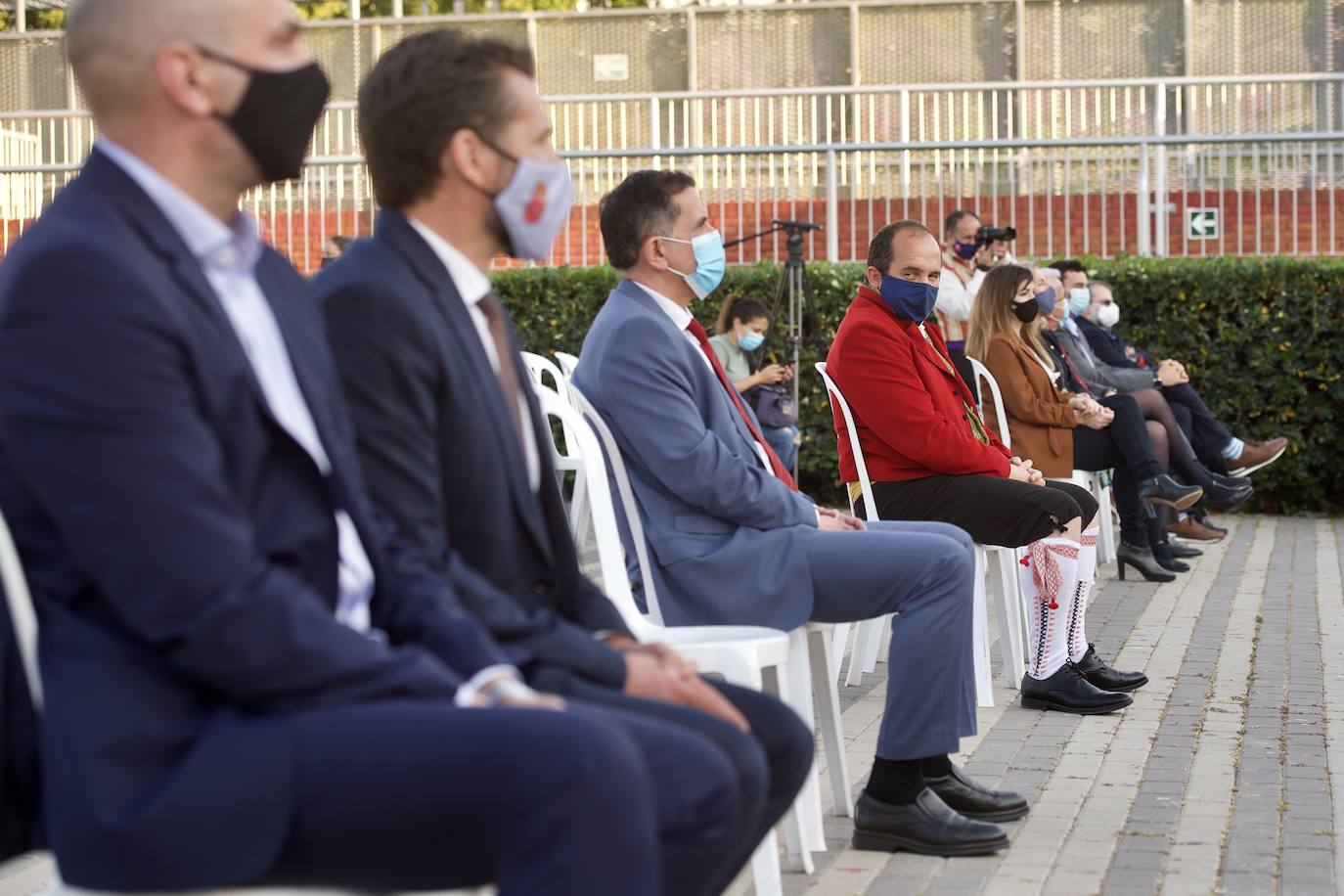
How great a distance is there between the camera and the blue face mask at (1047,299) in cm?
953

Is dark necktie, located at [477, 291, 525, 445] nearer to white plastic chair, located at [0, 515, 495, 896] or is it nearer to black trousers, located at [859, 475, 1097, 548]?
white plastic chair, located at [0, 515, 495, 896]

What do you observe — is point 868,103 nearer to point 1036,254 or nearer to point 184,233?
point 1036,254

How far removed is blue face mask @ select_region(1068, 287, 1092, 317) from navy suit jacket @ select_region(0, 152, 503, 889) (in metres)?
9.99

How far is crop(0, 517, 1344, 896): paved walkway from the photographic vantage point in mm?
4129

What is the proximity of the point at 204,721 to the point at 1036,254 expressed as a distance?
1510 cm

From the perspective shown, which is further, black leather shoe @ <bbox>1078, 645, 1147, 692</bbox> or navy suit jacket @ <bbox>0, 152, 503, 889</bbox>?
black leather shoe @ <bbox>1078, 645, 1147, 692</bbox>

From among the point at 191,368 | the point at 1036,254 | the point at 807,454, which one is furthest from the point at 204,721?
the point at 1036,254

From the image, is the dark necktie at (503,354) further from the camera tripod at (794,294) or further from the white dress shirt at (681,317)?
the camera tripod at (794,294)

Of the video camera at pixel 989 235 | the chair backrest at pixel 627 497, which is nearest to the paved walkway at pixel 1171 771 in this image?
the chair backrest at pixel 627 497

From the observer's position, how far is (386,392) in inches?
104

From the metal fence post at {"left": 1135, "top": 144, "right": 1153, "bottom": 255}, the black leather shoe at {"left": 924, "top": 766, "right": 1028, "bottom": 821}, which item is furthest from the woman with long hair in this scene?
the metal fence post at {"left": 1135, "top": 144, "right": 1153, "bottom": 255}

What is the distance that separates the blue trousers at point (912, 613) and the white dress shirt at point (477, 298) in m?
1.65

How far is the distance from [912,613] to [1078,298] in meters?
7.64

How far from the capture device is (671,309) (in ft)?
15.1
